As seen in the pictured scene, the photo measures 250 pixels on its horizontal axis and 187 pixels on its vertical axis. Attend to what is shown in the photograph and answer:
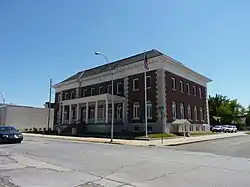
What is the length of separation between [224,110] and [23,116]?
54465mm

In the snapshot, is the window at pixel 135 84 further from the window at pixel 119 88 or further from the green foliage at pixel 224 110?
the green foliage at pixel 224 110

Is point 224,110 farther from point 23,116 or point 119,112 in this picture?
point 23,116

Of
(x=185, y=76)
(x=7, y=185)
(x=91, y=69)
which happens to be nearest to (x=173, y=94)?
(x=185, y=76)

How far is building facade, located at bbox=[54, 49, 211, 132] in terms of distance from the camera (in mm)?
36031

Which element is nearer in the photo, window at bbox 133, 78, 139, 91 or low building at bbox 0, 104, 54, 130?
window at bbox 133, 78, 139, 91

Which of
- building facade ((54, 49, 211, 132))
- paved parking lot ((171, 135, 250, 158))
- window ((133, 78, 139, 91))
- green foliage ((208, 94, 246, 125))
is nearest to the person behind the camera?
paved parking lot ((171, 135, 250, 158))

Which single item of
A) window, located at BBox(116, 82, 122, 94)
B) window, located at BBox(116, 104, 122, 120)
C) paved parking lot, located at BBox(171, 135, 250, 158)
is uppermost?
window, located at BBox(116, 82, 122, 94)

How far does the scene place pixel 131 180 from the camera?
8.05 m

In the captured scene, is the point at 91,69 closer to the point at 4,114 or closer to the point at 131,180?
the point at 4,114

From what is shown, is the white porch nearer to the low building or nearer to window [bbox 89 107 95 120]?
window [bbox 89 107 95 120]

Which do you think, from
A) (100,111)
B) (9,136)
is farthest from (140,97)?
(9,136)

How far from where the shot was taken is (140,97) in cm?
3772

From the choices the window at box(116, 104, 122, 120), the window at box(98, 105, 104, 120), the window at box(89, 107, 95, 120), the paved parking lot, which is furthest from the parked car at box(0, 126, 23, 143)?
the window at box(89, 107, 95, 120)

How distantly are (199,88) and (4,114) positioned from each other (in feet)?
145
